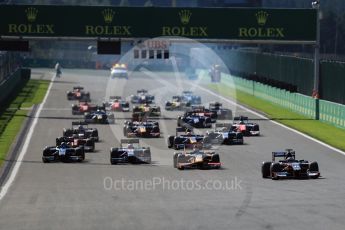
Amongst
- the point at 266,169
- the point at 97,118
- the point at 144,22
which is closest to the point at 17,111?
the point at 97,118

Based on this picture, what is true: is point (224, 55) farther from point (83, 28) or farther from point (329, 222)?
point (329, 222)

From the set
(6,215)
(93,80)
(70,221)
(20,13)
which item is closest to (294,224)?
(70,221)

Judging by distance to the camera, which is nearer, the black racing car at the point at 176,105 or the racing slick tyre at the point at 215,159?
the racing slick tyre at the point at 215,159

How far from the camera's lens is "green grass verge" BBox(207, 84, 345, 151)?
49.0 m

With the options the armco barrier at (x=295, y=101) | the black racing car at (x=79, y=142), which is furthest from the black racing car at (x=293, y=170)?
the armco barrier at (x=295, y=101)

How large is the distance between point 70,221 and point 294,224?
5.15 m

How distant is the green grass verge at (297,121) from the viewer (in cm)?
4897

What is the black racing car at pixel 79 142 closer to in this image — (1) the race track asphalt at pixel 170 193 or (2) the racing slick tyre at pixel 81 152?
(1) the race track asphalt at pixel 170 193

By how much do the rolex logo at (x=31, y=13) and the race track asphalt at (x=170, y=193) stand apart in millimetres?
15459

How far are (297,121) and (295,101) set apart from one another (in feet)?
27.1

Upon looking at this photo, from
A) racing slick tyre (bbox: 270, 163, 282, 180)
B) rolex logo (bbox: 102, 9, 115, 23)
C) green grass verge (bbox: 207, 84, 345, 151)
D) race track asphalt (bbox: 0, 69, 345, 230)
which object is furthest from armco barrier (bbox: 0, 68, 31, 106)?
racing slick tyre (bbox: 270, 163, 282, 180)

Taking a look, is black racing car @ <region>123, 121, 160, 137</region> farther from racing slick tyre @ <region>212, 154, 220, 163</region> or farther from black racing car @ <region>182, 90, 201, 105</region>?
black racing car @ <region>182, 90, 201, 105</region>

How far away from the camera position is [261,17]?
63.5 metres

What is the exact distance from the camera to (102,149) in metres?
44.1
